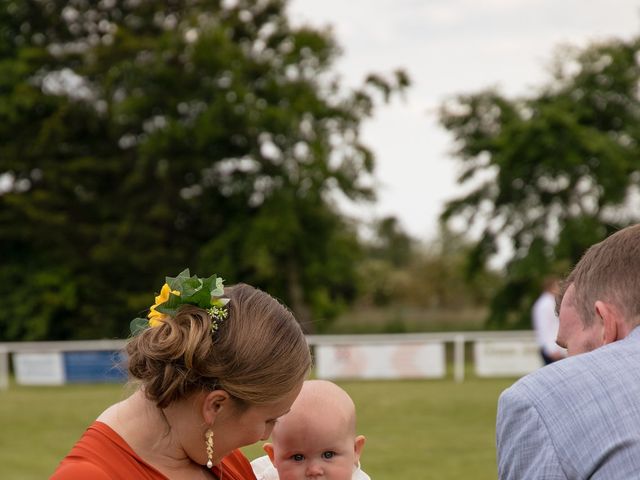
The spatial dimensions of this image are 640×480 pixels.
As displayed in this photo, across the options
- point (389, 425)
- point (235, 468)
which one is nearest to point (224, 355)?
point (235, 468)

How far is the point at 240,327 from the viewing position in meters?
2.87

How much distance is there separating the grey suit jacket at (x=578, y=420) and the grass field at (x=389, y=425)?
8385 millimetres

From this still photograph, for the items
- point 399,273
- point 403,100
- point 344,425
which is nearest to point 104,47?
point 403,100

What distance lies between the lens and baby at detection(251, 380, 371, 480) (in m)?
3.86

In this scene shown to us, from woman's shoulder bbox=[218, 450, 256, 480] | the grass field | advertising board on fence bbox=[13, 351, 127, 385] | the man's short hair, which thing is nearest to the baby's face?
woman's shoulder bbox=[218, 450, 256, 480]

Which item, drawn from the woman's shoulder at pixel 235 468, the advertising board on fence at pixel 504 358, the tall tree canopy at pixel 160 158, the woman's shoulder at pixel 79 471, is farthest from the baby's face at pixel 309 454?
the tall tree canopy at pixel 160 158

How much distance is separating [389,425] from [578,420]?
44.2 feet

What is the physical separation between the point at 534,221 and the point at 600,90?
17.2 ft

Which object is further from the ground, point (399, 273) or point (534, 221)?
point (534, 221)

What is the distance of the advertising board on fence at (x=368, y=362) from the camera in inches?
956

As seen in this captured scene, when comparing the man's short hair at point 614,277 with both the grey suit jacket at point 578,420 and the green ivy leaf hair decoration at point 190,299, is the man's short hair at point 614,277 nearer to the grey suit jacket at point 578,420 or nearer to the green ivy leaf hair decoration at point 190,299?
the grey suit jacket at point 578,420

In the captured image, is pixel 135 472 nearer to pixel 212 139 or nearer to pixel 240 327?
pixel 240 327

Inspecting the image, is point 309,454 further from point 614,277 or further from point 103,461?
point 614,277

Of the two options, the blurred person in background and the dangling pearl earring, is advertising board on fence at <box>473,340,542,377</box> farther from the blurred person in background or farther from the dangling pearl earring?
the dangling pearl earring
